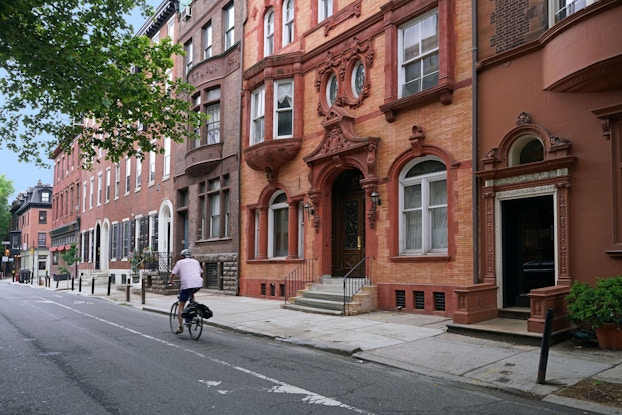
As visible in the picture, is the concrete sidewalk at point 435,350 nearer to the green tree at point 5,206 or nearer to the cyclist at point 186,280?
the cyclist at point 186,280

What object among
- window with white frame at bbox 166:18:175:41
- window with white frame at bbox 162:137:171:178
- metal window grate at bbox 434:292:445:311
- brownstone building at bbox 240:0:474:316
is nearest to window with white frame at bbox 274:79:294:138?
brownstone building at bbox 240:0:474:316

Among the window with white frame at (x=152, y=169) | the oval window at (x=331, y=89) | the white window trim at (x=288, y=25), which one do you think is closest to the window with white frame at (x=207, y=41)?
the white window trim at (x=288, y=25)

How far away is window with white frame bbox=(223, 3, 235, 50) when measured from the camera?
2278 centimetres

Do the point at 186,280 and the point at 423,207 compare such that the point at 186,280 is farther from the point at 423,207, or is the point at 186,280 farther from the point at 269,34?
the point at 269,34

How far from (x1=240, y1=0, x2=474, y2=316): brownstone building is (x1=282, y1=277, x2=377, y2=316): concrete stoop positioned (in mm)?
65

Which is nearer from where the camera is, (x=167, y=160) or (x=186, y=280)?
(x=186, y=280)

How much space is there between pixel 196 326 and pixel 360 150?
7.10 m

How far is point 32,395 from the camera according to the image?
6.43 meters

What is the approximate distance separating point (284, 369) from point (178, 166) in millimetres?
19464

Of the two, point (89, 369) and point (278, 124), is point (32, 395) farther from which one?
point (278, 124)

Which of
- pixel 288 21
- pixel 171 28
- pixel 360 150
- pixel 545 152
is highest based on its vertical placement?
pixel 171 28

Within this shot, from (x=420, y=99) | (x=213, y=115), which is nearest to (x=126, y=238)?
(x=213, y=115)

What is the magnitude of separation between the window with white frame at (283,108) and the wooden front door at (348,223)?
9.65ft

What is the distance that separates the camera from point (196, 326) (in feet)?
35.5
